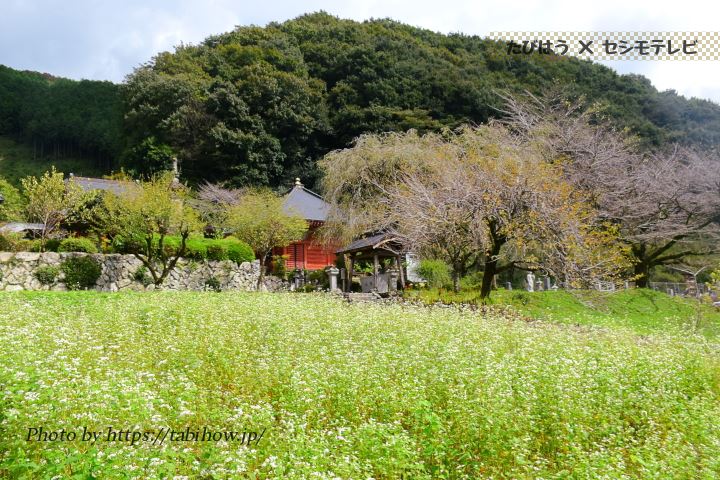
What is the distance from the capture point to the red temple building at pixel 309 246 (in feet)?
99.1

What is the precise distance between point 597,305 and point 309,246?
59.9ft

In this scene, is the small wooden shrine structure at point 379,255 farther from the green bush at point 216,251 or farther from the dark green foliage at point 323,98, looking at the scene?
the dark green foliage at point 323,98

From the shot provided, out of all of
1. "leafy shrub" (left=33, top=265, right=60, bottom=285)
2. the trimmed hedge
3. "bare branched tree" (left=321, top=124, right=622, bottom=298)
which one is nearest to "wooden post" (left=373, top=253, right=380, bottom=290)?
"bare branched tree" (left=321, top=124, right=622, bottom=298)

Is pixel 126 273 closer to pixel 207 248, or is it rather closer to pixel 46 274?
pixel 46 274

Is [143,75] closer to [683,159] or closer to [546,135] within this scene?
[546,135]

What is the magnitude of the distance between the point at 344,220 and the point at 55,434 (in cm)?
2239

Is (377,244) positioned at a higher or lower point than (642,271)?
higher

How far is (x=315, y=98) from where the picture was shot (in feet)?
140

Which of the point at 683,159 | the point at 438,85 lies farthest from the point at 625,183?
the point at 438,85

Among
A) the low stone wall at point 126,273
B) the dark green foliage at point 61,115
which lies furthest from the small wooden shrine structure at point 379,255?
the dark green foliage at point 61,115

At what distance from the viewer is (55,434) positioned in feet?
12.0

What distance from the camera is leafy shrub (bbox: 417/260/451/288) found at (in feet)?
70.3

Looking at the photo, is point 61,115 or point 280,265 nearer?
point 280,265

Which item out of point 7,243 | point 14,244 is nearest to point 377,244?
point 14,244
